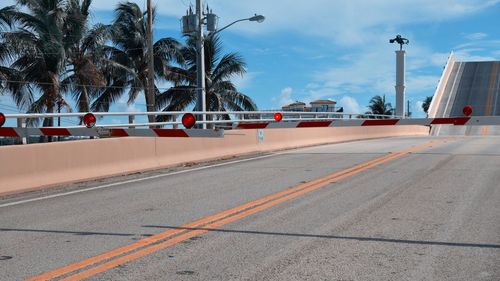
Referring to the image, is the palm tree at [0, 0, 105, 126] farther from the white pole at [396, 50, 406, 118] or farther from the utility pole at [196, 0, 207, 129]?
the white pole at [396, 50, 406, 118]

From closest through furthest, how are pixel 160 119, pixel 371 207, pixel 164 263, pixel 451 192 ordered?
pixel 164 263
pixel 371 207
pixel 451 192
pixel 160 119

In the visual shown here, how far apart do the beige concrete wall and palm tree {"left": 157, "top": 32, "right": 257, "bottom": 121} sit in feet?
59.3

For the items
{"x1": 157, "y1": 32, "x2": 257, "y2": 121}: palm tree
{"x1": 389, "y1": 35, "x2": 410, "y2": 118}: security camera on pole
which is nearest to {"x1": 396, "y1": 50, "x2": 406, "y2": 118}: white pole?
{"x1": 389, "y1": 35, "x2": 410, "y2": 118}: security camera on pole

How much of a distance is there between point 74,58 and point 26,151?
61.4ft

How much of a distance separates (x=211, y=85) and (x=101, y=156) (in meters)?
25.3

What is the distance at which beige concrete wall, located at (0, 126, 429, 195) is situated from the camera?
34.0 ft

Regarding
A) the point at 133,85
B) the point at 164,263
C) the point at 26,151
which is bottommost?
the point at 164,263

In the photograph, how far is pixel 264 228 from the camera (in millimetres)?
6914

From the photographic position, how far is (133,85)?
109ft

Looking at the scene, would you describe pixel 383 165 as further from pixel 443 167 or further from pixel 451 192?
pixel 451 192

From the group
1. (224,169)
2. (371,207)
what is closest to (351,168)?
(224,169)

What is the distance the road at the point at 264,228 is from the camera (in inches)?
209

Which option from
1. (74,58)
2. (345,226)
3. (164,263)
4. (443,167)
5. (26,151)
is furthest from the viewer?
(74,58)

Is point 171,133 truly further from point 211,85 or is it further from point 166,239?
point 211,85
